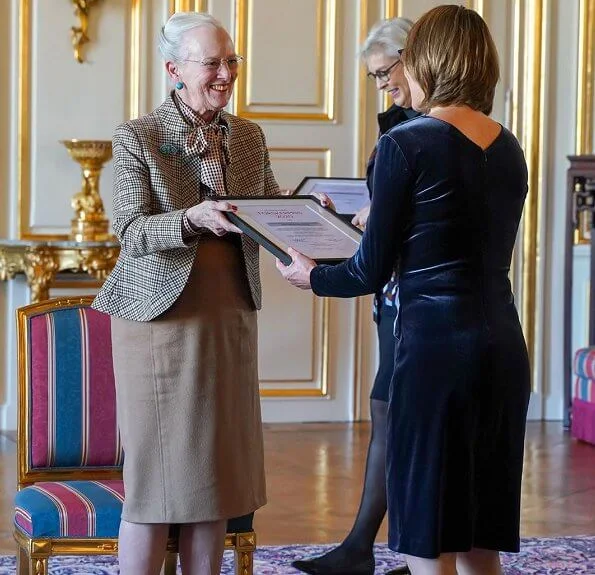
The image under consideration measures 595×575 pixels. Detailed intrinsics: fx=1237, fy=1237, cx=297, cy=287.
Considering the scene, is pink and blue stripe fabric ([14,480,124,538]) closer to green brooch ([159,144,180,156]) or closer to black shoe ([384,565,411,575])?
green brooch ([159,144,180,156])

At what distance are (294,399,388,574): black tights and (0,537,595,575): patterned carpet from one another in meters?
0.14

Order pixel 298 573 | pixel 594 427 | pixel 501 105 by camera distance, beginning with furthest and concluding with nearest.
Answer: pixel 501 105 → pixel 594 427 → pixel 298 573

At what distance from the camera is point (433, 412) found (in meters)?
2.19

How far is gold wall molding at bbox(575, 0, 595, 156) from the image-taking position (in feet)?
20.0

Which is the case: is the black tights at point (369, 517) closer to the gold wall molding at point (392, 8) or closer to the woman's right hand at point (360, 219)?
the woman's right hand at point (360, 219)

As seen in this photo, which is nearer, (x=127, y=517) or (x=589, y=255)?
(x=127, y=517)

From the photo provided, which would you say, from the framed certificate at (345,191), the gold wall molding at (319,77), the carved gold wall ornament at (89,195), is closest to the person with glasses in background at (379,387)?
the framed certificate at (345,191)

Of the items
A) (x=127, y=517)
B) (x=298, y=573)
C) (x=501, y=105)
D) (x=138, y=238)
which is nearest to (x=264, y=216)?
(x=138, y=238)

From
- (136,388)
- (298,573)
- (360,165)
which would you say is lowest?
(298,573)

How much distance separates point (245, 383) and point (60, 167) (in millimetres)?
3241

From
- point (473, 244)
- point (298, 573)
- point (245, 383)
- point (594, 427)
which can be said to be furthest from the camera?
point (594, 427)

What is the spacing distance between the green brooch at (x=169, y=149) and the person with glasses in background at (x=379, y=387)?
0.83m

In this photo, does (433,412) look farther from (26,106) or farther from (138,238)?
(26,106)

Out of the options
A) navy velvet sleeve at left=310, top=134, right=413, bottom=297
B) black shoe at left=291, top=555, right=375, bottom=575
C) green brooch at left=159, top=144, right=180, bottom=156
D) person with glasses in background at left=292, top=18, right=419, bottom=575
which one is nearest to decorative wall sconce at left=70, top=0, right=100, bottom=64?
person with glasses in background at left=292, top=18, right=419, bottom=575
